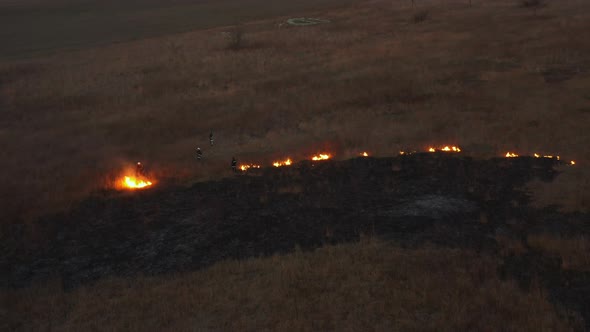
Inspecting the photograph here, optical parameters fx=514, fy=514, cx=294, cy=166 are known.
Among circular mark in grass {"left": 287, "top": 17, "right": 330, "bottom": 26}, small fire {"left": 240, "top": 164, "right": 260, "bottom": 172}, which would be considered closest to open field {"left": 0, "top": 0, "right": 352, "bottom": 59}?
circular mark in grass {"left": 287, "top": 17, "right": 330, "bottom": 26}

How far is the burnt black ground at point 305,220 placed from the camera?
13.0 meters

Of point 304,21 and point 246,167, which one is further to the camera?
point 304,21

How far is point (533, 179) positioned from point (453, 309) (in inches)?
306

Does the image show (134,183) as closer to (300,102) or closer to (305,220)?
(305,220)

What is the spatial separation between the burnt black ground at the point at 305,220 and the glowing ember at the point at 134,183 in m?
0.57

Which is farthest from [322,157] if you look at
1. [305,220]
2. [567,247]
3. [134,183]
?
[567,247]

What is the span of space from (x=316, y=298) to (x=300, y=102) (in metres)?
17.2

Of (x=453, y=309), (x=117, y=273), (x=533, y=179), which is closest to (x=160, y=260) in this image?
(x=117, y=273)

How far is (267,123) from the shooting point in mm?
24562

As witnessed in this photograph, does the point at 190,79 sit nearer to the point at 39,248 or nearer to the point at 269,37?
the point at 269,37

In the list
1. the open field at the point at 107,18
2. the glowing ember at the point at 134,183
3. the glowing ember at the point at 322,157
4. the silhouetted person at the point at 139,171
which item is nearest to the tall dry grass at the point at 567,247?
the glowing ember at the point at 322,157

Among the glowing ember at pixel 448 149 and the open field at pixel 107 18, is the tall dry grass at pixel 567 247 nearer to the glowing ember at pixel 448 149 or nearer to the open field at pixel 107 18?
the glowing ember at pixel 448 149

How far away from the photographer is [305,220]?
14.6 meters

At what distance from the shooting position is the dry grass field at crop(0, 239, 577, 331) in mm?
9945
